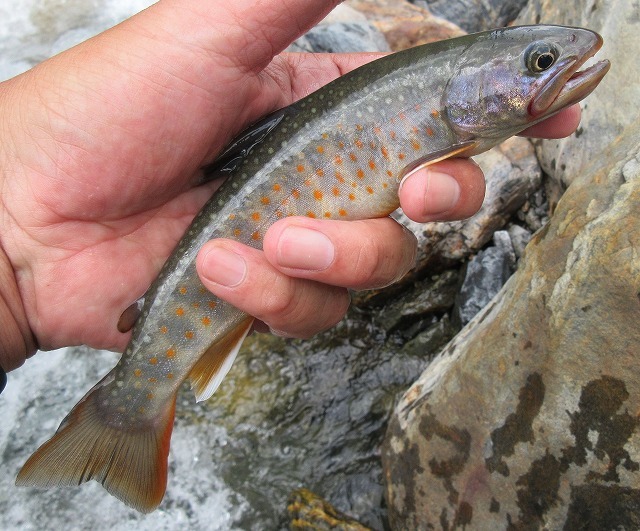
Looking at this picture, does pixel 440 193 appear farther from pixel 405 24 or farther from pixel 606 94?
pixel 405 24

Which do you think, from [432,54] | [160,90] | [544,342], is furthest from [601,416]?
[160,90]

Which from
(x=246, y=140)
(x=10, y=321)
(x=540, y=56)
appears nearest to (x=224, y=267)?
(x=246, y=140)

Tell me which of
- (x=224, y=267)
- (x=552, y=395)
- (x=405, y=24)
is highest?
(x=224, y=267)

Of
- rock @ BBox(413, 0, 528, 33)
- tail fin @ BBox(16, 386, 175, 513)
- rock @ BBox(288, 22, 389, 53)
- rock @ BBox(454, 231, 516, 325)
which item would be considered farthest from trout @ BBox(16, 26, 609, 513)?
rock @ BBox(413, 0, 528, 33)

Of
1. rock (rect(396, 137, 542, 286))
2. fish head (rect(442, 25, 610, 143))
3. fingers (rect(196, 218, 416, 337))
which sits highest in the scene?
fish head (rect(442, 25, 610, 143))

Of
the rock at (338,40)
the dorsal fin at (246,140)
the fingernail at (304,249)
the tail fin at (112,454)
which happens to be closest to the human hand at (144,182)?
the fingernail at (304,249)

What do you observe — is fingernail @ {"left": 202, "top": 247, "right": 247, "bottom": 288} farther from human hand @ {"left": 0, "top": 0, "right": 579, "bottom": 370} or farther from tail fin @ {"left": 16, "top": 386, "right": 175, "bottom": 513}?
tail fin @ {"left": 16, "top": 386, "right": 175, "bottom": 513}

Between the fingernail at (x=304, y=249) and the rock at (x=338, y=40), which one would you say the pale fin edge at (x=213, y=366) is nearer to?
the fingernail at (x=304, y=249)

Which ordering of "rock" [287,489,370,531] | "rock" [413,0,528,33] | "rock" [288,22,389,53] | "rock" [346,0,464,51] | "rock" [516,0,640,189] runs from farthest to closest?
"rock" [413,0,528,33]
"rock" [346,0,464,51]
"rock" [288,22,389,53]
"rock" [516,0,640,189]
"rock" [287,489,370,531]
